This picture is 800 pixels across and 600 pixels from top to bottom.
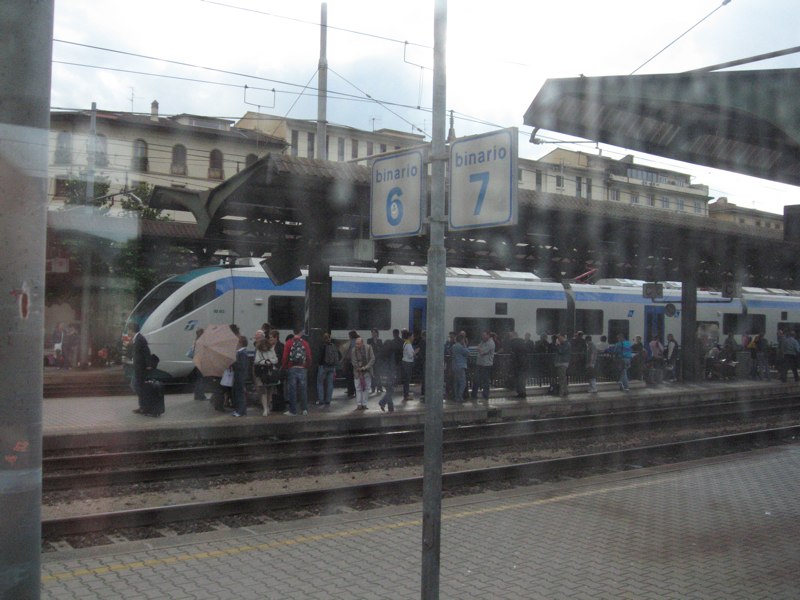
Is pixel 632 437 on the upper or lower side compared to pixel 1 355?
lower

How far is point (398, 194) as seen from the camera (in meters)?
4.33

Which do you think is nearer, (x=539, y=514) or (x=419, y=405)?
(x=539, y=514)

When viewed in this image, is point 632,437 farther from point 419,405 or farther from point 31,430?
point 31,430

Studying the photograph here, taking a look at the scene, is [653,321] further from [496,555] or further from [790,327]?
[496,555]

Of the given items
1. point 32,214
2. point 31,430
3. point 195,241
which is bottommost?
point 31,430

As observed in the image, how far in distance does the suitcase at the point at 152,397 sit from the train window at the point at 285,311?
5985 mm

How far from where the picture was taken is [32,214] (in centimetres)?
274

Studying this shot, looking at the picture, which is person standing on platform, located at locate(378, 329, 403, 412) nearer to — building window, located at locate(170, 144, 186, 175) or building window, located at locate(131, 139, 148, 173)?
building window, located at locate(131, 139, 148, 173)

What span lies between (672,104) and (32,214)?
6.09 metres

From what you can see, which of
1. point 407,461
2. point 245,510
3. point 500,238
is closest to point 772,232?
point 500,238

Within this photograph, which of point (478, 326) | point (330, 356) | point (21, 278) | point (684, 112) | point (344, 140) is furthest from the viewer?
point (344, 140)

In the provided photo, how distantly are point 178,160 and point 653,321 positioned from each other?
29.2 metres

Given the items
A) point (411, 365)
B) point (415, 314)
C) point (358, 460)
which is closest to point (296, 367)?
point (358, 460)

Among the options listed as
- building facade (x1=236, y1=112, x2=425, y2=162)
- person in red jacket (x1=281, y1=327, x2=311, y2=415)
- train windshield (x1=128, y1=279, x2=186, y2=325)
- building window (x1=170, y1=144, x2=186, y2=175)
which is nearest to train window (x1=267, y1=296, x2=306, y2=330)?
train windshield (x1=128, y1=279, x2=186, y2=325)
